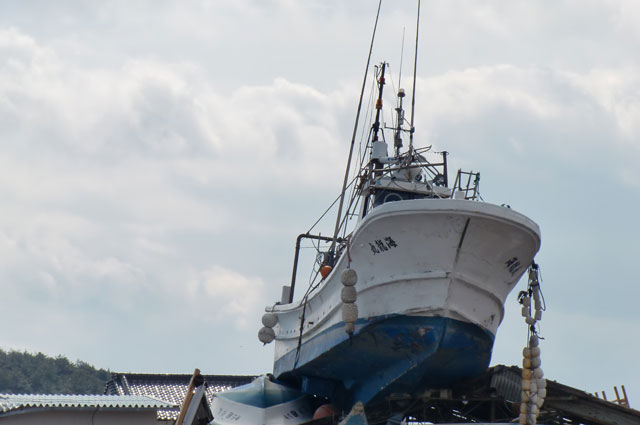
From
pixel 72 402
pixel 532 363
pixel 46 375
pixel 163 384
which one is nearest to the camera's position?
pixel 532 363

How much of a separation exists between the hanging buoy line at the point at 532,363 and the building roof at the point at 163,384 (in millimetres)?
17861

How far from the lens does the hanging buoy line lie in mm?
15023

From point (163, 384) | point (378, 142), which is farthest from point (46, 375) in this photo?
point (378, 142)

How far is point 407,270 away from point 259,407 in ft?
20.7

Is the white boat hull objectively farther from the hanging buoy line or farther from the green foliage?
the green foliage

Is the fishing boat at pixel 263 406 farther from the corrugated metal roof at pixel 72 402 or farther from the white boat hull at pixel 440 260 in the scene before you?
the white boat hull at pixel 440 260

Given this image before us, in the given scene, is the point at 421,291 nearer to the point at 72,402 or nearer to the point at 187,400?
the point at 187,400

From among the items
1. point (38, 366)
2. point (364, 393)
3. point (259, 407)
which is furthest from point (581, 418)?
point (38, 366)

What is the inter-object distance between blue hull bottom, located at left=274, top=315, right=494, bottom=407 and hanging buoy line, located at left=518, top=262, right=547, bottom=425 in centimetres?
95

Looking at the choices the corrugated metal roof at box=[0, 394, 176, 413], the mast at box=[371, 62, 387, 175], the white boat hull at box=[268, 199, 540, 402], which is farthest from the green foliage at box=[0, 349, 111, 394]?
the white boat hull at box=[268, 199, 540, 402]

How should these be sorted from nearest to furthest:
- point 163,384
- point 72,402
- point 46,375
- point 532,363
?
point 532,363
point 72,402
point 163,384
point 46,375

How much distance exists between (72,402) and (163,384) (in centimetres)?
1260

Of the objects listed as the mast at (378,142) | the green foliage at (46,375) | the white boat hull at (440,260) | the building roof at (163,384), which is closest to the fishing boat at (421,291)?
the white boat hull at (440,260)

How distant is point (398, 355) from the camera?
1673 centimetres
